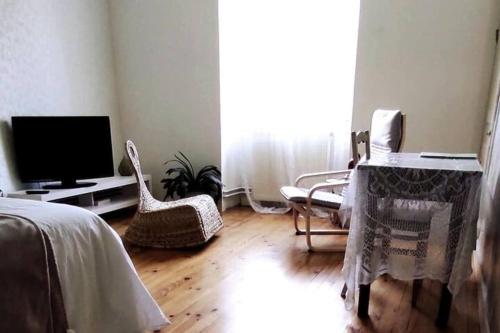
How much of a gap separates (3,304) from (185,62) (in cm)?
287

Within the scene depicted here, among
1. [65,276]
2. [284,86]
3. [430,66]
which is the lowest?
[65,276]

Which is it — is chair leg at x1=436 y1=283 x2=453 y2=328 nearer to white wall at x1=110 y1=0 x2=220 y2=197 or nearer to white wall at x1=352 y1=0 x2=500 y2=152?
white wall at x1=352 y1=0 x2=500 y2=152

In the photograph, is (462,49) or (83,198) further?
(83,198)

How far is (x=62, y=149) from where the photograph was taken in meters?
2.87

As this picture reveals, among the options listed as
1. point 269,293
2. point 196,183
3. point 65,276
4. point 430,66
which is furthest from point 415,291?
point 196,183

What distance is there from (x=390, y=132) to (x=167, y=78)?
236 centimetres

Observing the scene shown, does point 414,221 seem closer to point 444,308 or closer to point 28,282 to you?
point 444,308

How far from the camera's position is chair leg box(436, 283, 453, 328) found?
1.60 metres

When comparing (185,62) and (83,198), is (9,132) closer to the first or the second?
(83,198)

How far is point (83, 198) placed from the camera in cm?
303

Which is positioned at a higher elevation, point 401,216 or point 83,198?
point 401,216

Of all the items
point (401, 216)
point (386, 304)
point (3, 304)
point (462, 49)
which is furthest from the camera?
point (462, 49)

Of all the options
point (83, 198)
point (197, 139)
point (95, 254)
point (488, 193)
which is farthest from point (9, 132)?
point (488, 193)

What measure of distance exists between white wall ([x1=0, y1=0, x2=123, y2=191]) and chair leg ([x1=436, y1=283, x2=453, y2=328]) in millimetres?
3135
